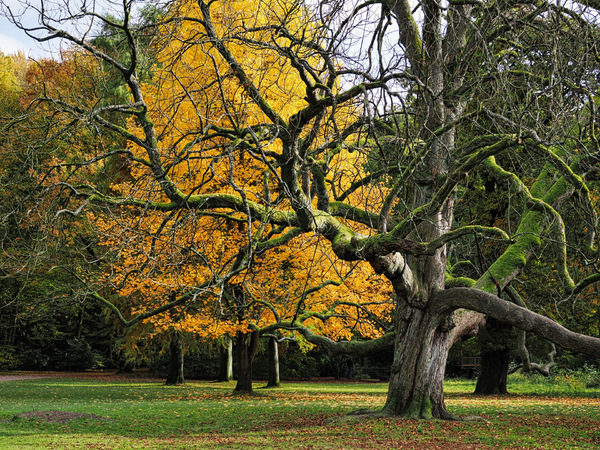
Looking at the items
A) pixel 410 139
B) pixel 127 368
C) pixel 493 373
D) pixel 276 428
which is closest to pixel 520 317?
pixel 410 139

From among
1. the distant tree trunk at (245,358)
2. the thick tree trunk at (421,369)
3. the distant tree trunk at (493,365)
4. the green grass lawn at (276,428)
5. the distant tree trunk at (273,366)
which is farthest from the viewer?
the distant tree trunk at (273,366)

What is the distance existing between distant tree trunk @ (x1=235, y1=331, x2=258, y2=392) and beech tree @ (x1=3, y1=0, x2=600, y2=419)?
7.49 meters

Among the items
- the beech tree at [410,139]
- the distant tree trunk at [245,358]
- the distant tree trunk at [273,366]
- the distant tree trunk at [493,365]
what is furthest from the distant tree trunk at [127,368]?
the beech tree at [410,139]

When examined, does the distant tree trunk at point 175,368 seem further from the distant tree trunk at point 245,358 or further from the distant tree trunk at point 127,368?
the distant tree trunk at point 127,368

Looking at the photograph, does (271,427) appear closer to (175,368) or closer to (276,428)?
(276,428)

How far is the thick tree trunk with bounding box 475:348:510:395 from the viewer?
1986 centimetres

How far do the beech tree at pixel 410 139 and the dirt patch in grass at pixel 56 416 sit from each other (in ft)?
14.2

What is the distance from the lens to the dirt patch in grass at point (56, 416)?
11137mm

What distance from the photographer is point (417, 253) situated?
8.12m

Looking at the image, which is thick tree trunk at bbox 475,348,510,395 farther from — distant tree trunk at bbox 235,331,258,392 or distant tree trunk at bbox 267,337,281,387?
distant tree trunk at bbox 267,337,281,387

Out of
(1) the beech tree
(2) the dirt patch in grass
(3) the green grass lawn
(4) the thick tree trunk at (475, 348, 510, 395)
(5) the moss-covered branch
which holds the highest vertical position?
(1) the beech tree

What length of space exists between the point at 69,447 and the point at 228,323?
27.7ft

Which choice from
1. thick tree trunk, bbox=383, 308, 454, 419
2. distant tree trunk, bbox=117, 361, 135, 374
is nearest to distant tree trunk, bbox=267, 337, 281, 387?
distant tree trunk, bbox=117, 361, 135, 374

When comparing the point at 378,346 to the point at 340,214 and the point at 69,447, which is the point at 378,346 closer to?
the point at 340,214
